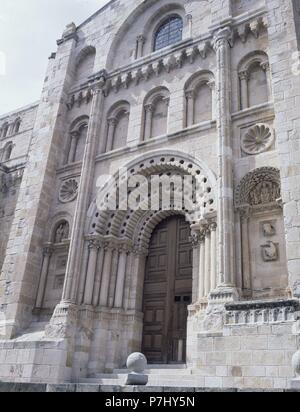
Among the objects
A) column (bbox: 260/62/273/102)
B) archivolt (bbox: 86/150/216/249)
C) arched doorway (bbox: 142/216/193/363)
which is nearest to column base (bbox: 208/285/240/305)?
arched doorway (bbox: 142/216/193/363)

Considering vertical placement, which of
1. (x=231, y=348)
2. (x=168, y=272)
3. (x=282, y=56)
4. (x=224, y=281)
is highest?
(x=282, y=56)

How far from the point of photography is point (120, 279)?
12.2m

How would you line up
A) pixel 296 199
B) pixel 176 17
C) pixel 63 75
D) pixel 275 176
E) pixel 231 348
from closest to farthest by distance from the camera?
pixel 231 348 → pixel 296 199 → pixel 275 176 → pixel 176 17 → pixel 63 75

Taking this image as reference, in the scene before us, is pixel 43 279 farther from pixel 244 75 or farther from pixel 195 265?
pixel 244 75

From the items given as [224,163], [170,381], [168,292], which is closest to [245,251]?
[224,163]

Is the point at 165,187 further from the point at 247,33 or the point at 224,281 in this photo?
the point at 247,33

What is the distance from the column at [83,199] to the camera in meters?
12.0

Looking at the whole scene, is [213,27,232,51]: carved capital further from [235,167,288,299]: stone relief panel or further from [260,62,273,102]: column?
[235,167,288,299]: stone relief panel

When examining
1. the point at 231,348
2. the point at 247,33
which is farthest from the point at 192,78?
the point at 231,348

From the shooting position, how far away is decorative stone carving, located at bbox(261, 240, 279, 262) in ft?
31.2

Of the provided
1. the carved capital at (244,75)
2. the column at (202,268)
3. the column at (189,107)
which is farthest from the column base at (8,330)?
the carved capital at (244,75)

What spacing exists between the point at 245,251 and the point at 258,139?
10.5 feet

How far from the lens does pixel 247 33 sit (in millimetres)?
12648

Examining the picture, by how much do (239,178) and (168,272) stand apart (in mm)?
→ 3591
